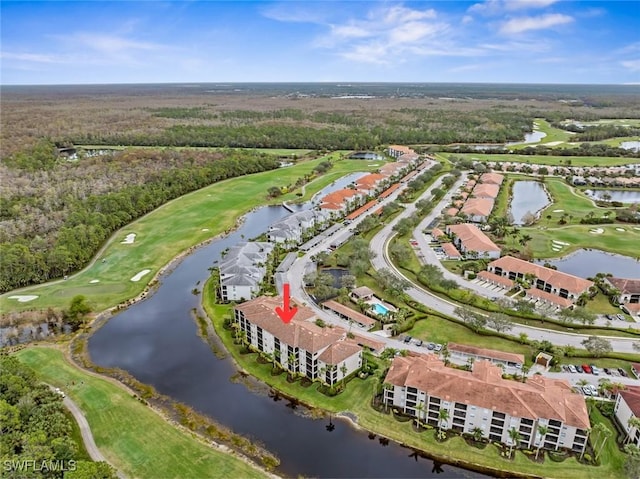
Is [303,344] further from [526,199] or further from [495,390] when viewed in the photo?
[526,199]

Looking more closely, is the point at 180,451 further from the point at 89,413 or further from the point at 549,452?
the point at 549,452

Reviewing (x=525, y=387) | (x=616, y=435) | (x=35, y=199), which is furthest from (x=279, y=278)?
(x=35, y=199)

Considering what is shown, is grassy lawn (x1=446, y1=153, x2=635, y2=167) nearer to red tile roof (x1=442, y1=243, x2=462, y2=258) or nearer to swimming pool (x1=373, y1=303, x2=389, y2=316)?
red tile roof (x1=442, y1=243, x2=462, y2=258)

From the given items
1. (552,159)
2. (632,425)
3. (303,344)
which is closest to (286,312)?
(303,344)

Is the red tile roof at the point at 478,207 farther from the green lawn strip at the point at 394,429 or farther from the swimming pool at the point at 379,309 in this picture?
the green lawn strip at the point at 394,429

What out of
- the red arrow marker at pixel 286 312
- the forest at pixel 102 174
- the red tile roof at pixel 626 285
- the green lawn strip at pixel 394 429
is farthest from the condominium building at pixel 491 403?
the forest at pixel 102 174

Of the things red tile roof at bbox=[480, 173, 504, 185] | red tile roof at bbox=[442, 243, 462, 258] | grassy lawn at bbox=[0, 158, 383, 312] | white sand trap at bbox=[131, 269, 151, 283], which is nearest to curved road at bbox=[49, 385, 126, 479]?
grassy lawn at bbox=[0, 158, 383, 312]
